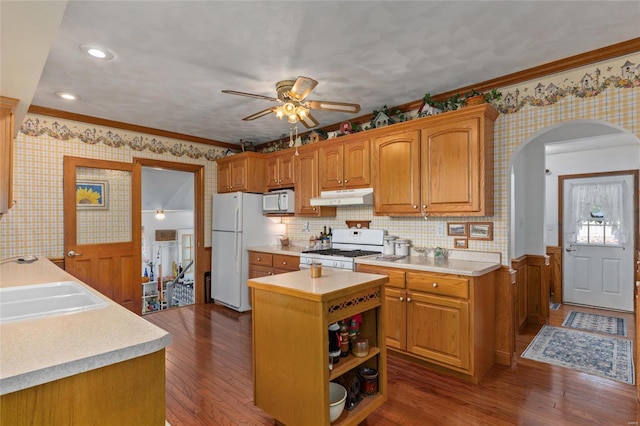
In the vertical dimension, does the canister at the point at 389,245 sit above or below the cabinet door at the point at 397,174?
below

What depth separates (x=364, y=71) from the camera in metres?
2.77

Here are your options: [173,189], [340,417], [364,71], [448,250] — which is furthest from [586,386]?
[173,189]

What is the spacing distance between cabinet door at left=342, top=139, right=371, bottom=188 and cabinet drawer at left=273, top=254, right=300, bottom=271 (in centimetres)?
111

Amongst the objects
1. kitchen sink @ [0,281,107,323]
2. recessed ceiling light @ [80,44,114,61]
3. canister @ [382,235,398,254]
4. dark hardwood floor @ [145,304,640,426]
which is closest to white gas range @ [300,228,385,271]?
canister @ [382,235,398,254]

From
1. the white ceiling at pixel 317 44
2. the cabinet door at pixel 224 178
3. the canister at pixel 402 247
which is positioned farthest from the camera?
the cabinet door at pixel 224 178

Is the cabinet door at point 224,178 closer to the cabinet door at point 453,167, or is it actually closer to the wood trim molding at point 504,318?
the cabinet door at point 453,167

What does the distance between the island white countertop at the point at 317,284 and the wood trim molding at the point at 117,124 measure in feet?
11.0

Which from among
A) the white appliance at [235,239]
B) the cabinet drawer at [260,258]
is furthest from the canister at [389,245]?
the white appliance at [235,239]

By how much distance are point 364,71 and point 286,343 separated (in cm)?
217

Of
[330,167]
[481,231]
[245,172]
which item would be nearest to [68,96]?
[245,172]

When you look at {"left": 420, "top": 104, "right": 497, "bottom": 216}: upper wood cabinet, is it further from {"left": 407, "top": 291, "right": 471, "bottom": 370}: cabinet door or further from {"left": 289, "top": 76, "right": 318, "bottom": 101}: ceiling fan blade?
{"left": 289, "top": 76, "right": 318, "bottom": 101}: ceiling fan blade

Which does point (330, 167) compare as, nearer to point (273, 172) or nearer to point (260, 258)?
point (273, 172)

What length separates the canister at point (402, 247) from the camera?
3.49 m

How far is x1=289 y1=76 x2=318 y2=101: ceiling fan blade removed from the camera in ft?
7.20
